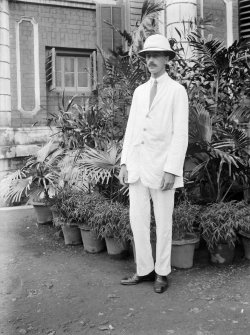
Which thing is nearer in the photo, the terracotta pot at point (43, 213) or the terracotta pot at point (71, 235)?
the terracotta pot at point (71, 235)

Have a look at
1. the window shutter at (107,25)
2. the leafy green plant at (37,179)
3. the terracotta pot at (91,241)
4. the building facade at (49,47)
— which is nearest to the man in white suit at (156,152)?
the terracotta pot at (91,241)

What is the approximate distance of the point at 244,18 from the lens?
9.45 meters

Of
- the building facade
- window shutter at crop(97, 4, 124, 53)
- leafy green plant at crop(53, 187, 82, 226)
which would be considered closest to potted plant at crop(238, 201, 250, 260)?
leafy green plant at crop(53, 187, 82, 226)

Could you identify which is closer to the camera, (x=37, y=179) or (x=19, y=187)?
(x=19, y=187)

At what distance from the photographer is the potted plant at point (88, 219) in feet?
16.4

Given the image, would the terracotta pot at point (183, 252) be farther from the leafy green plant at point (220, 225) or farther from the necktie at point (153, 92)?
the necktie at point (153, 92)

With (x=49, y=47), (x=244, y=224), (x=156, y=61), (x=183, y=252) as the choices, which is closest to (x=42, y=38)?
(x=49, y=47)

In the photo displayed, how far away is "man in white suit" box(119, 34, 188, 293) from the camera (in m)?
3.79

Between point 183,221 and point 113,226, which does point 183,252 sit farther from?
point 113,226

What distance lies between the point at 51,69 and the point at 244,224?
630 centimetres

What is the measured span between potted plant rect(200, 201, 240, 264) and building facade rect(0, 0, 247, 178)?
17.2 feet

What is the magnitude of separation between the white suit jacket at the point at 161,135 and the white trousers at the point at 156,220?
0.11 metres

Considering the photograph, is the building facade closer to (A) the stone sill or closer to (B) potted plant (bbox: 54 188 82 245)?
(A) the stone sill

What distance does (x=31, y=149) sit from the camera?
921 centimetres
